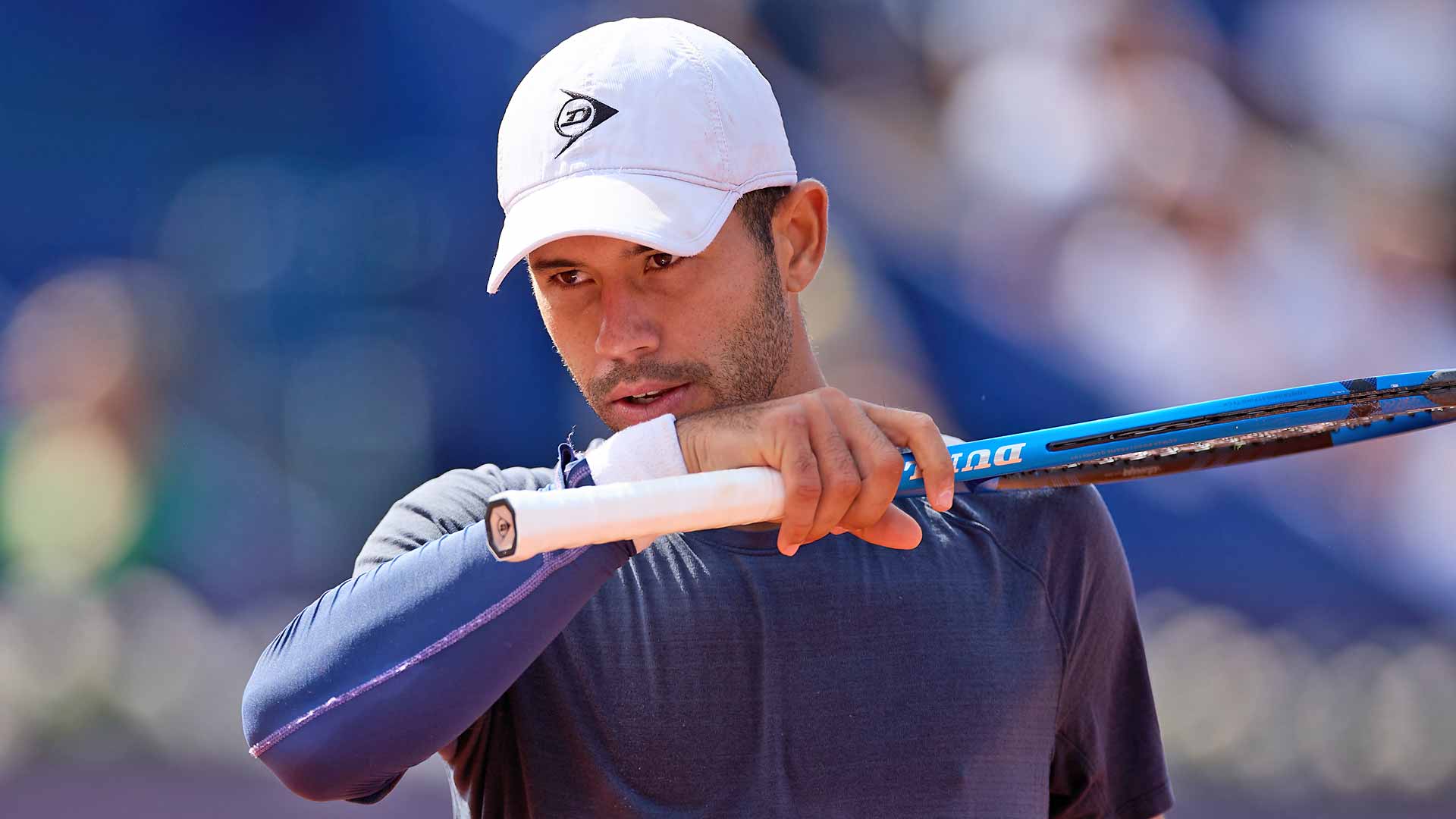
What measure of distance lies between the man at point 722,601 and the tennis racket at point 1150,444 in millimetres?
156

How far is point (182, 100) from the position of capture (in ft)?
12.4

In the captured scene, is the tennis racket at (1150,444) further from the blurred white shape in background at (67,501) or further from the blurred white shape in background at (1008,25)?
the blurred white shape in background at (67,501)

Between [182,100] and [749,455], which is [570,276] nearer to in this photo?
[749,455]

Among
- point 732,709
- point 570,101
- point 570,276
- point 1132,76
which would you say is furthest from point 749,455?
point 1132,76

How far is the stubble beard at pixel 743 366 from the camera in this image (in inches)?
75.5

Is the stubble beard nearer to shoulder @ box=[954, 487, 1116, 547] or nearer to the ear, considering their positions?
the ear

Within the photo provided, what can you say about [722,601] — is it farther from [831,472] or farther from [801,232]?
[801,232]

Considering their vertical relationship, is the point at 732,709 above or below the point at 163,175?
below

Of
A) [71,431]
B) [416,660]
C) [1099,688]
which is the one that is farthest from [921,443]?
[71,431]

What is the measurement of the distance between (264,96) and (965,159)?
2012mm

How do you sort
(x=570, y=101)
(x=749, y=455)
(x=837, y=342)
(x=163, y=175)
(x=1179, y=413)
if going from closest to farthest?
(x=749, y=455), (x=1179, y=413), (x=570, y=101), (x=163, y=175), (x=837, y=342)

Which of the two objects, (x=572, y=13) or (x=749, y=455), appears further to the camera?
(x=572, y=13)

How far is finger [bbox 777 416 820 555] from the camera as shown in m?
1.38

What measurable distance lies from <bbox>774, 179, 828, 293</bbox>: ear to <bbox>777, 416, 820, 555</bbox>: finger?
780 millimetres
